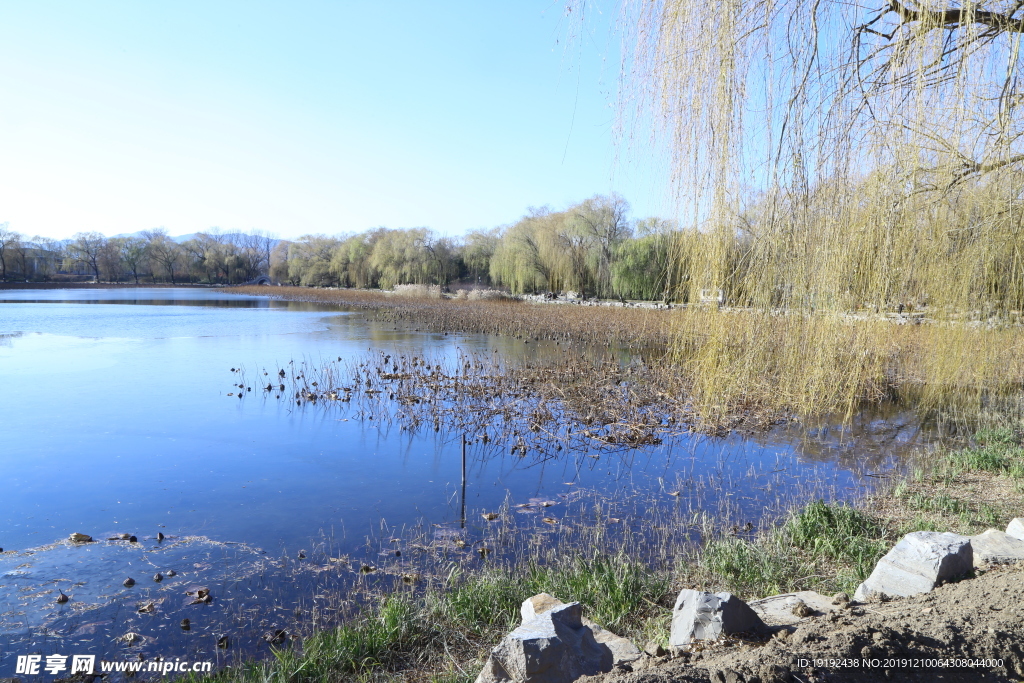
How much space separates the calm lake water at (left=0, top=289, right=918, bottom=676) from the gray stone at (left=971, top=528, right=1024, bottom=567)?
218cm

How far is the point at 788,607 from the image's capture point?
2617 millimetres

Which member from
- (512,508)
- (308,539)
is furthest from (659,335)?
(308,539)

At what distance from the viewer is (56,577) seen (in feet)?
13.9

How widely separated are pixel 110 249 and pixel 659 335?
72313 millimetres

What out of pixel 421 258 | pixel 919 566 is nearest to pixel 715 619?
pixel 919 566

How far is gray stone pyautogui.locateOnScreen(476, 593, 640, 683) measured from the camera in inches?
80.8

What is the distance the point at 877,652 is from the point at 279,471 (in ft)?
20.2

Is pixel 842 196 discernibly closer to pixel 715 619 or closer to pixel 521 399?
pixel 715 619

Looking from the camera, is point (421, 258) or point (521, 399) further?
point (421, 258)

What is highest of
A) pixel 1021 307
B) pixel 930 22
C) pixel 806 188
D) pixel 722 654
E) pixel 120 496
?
pixel 930 22

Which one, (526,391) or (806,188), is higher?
(806,188)

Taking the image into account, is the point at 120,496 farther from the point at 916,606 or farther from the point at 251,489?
the point at 916,606

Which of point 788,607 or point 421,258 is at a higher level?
point 421,258

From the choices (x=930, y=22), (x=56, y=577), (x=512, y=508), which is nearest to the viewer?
(x=930, y=22)
